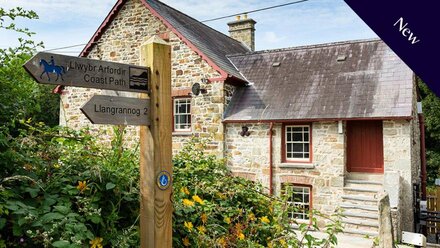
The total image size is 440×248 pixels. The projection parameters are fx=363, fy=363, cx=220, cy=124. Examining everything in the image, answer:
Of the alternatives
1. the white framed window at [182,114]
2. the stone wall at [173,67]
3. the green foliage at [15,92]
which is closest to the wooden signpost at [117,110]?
the green foliage at [15,92]

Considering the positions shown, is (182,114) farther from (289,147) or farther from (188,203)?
(188,203)

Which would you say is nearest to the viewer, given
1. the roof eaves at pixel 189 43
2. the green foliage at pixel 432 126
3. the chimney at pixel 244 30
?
the roof eaves at pixel 189 43

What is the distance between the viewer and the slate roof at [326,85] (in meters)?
11.5

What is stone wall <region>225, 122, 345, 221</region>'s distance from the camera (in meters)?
11.6

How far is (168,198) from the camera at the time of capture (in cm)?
274

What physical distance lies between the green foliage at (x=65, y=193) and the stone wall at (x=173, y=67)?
8802mm

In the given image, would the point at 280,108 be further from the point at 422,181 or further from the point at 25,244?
the point at 25,244

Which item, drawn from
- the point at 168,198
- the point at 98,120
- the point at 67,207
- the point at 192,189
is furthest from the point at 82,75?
the point at 192,189

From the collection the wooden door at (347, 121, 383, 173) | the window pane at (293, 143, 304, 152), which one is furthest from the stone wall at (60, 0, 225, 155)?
the wooden door at (347, 121, 383, 173)

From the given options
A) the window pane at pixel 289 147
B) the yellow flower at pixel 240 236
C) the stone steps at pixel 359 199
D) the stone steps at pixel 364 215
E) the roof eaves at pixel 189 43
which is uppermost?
the roof eaves at pixel 189 43

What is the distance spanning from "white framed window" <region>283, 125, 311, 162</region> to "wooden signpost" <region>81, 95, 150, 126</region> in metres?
→ 10.2

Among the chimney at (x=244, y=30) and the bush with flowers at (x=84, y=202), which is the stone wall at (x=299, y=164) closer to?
the bush with flowers at (x=84, y=202)

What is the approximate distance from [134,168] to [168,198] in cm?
84

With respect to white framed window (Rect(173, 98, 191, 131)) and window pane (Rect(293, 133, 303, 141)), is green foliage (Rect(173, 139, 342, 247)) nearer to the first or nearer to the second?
window pane (Rect(293, 133, 303, 141))
